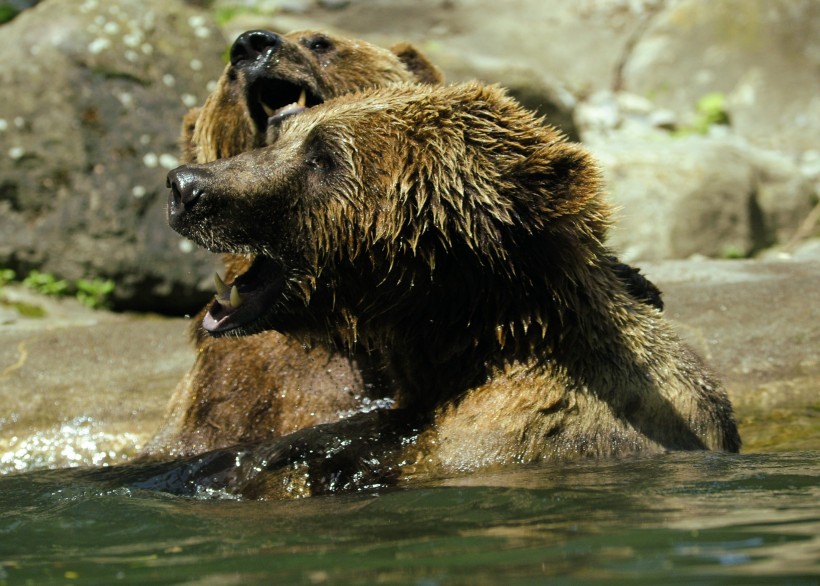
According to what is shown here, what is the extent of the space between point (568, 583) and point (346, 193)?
2486 mm

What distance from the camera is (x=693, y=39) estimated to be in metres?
16.9

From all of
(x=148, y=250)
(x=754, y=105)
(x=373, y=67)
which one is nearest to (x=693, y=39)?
(x=754, y=105)

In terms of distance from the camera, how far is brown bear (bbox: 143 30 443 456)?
566cm

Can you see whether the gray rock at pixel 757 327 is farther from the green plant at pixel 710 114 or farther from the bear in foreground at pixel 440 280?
the green plant at pixel 710 114

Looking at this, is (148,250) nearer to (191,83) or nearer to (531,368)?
(191,83)

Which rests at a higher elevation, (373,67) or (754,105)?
(754,105)

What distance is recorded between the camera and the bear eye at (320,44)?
23.0 feet

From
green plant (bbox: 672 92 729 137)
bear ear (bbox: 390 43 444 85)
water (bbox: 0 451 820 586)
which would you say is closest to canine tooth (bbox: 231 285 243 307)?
water (bbox: 0 451 820 586)

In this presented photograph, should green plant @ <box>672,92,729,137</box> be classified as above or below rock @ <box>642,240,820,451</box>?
above

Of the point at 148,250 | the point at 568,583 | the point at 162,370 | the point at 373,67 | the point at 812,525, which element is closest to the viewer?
the point at 568,583

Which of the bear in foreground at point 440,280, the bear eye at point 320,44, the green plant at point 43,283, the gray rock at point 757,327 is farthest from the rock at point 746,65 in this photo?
the bear in foreground at point 440,280

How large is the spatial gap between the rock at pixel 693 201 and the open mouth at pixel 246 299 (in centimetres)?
739

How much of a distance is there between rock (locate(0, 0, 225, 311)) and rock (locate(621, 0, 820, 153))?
8167 mm

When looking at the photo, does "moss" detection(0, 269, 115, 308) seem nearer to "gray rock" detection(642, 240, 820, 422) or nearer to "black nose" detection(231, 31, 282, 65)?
"black nose" detection(231, 31, 282, 65)
